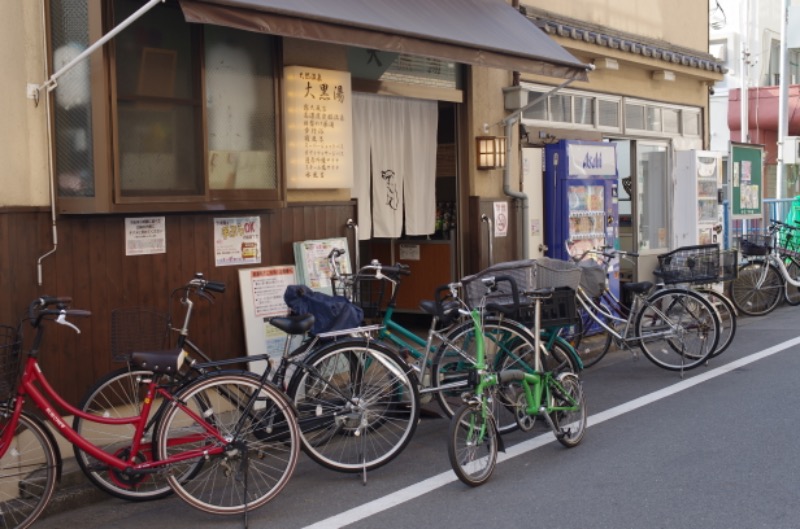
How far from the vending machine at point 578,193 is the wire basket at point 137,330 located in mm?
6272

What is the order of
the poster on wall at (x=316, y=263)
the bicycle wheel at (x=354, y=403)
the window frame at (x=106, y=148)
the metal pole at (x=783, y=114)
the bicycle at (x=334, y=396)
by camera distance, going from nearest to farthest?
the bicycle at (x=334, y=396)
the bicycle wheel at (x=354, y=403)
the window frame at (x=106, y=148)
the poster on wall at (x=316, y=263)
the metal pole at (x=783, y=114)

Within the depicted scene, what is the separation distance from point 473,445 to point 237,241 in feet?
10.2

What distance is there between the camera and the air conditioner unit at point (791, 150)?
22.4m

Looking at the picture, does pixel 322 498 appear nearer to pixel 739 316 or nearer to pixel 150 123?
pixel 150 123

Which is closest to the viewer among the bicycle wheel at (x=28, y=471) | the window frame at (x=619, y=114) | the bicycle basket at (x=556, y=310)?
the bicycle wheel at (x=28, y=471)

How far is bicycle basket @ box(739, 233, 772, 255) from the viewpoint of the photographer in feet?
46.4

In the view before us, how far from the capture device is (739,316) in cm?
1446

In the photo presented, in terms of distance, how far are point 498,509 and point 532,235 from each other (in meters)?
6.57

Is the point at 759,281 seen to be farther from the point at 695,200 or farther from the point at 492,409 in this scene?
the point at 492,409

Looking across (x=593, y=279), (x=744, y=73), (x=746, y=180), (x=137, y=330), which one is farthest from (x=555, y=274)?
(x=744, y=73)

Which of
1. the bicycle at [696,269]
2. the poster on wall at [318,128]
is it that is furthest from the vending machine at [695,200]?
the poster on wall at [318,128]

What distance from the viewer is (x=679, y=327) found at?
970 cm

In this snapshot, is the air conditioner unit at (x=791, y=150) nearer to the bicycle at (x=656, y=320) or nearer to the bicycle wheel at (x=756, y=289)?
the bicycle wheel at (x=756, y=289)

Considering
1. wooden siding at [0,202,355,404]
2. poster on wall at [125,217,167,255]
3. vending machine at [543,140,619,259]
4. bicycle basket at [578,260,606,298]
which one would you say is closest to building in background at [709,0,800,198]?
vending machine at [543,140,619,259]
